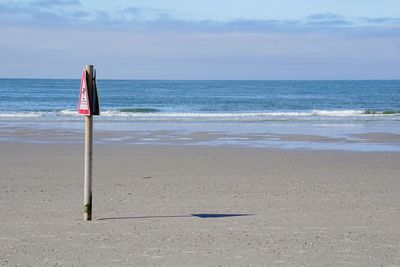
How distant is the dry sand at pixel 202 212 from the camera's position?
6.46 metres

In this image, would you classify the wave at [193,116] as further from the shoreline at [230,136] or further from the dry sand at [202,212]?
the dry sand at [202,212]

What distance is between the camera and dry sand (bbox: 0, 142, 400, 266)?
6.46 meters

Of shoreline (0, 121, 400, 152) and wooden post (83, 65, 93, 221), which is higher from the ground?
wooden post (83, 65, 93, 221)

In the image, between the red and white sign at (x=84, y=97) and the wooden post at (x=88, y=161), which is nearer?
the red and white sign at (x=84, y=97)

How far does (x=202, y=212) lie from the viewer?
29.1ft

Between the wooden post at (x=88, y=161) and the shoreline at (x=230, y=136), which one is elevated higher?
the wooden post at (x=88, y=161)

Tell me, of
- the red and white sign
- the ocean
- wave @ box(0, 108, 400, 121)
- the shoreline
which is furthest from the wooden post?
wave @ box(0, 108, 400, 121)

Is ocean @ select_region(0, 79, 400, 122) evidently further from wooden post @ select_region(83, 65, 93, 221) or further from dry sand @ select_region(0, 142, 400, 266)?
wooden post @ select_region(83, 65, 93, 221)

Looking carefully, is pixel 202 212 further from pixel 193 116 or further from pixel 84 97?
pixel 193 116

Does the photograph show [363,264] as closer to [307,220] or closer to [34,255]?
[307,220]

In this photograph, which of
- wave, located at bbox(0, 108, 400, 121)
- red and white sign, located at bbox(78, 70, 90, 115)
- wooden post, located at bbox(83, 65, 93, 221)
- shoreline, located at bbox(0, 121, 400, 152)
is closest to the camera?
red and white sign, located at bbox(78, 70, 90, 115)

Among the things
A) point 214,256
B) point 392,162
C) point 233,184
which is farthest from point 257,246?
point 392,162

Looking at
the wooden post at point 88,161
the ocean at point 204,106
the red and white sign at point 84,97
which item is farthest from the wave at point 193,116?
the red and white sign at point 84,97

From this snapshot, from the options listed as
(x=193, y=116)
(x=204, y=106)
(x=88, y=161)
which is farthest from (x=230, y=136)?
(x=204, y=106)
